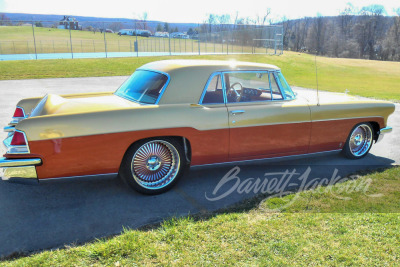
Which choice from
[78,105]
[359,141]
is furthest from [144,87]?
[359,141]

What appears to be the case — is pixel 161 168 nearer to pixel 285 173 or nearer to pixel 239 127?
pixel 239 127

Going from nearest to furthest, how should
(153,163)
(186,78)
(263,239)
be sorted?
(263,239) → (153,163) → (186,78)

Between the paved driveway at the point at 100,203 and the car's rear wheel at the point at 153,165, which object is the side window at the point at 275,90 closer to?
the paved driveway at the point at 100,203

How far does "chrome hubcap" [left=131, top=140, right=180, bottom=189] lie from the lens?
382 cm

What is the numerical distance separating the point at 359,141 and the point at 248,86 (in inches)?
82.7

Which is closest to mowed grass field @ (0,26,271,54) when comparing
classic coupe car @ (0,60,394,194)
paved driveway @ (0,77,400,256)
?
classic coupe car @ (0,60,394,194)

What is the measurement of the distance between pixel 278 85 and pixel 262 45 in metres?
34.1

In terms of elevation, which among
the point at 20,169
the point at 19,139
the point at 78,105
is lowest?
the point at 20,169

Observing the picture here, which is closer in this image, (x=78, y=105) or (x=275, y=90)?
→ (x=78, y=105)

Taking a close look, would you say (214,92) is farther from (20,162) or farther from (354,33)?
(354,33)

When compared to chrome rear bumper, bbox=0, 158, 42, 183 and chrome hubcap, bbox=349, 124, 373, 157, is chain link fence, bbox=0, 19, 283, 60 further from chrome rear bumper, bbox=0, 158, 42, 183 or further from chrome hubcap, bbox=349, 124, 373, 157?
chrome rear bumper, bbox=0, 158, 42, 183

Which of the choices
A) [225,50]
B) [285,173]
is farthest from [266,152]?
[225,50]

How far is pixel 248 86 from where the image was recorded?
4.66m

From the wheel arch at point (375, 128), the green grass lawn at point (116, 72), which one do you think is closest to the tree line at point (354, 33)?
the green grass lawn at point (116, 72)
